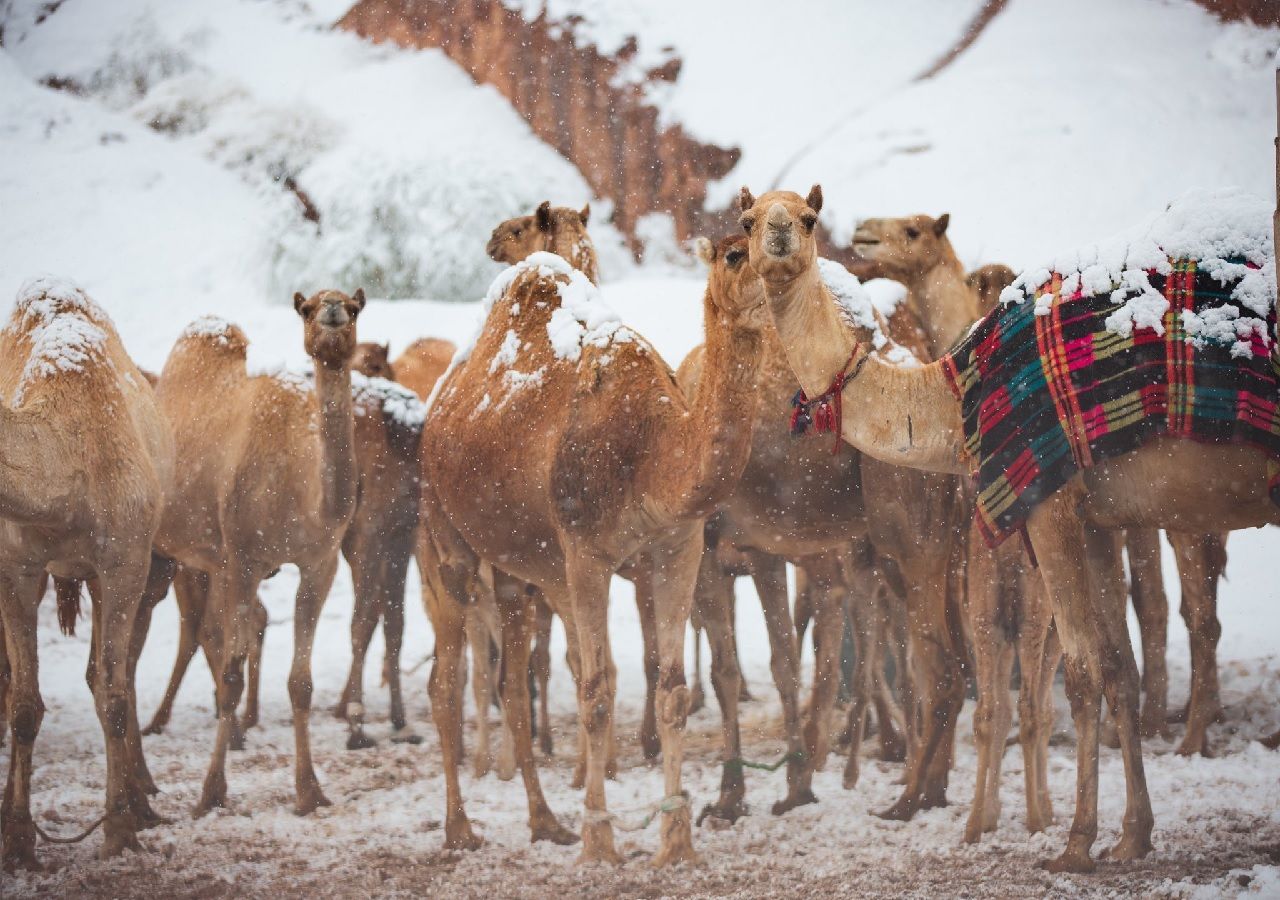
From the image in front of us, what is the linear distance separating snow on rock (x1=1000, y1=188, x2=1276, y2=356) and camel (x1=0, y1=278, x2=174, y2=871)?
12.2 feet

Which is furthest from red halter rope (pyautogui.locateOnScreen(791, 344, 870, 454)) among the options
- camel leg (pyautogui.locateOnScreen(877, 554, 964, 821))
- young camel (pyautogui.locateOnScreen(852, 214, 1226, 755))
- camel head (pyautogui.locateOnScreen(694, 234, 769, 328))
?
young camel (pyautogui.locateOnScreen(852, 214, 1226, 755))

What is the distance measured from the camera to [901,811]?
548 centimetres

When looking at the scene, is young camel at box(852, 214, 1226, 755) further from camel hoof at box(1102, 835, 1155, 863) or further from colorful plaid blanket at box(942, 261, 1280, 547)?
colorful plaid blanket at box(942, 261, 1280, 547)

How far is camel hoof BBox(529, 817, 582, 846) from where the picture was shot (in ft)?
17.7

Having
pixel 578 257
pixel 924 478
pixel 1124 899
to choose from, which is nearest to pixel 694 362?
pixel 578 257

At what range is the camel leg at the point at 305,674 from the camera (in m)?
5.98

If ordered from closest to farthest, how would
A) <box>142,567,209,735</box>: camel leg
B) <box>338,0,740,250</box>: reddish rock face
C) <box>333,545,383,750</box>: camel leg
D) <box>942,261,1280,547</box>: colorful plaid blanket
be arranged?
1. <box>942,261,1280,547</box>: colorful plaid blanket
2. <box>333,545,383,750</box>: camel leg
3. <box>142,567,209,735</box>: camel leg
4. <box>338,0,740,250</box>: reddish rock face

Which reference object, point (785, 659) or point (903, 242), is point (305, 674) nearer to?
point (785, 659)

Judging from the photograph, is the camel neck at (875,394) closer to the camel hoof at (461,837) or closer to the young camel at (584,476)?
the young camel at (584,476)

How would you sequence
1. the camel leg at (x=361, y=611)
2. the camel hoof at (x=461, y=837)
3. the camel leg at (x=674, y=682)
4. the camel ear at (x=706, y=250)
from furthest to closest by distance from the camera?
the camel leg at (x=361, y=611) → the camel hoof at (x=461, y=837) → the camel leg at (x=674, y=682) → the camel ear at (x=706, y=250)

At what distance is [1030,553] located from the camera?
4.61 m

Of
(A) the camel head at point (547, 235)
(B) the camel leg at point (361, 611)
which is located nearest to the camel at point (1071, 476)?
(A) the camel head at point (547, 235)

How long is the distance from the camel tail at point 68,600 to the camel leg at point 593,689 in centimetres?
277

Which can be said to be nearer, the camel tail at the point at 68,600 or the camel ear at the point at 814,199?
the camel ear at the point at 814,199
